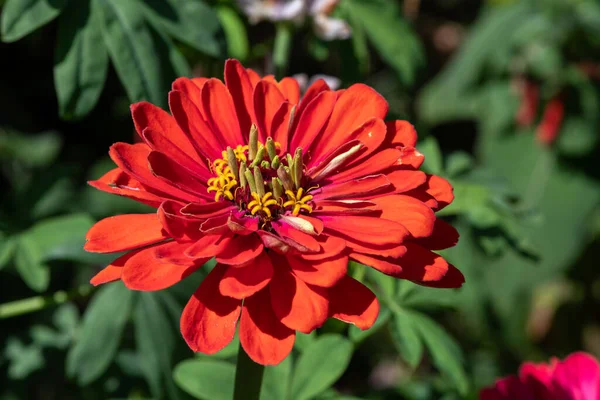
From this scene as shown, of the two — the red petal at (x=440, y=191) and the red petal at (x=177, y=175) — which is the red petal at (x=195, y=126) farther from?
the red petal at (x=440, y=191)

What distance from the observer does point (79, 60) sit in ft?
3.62

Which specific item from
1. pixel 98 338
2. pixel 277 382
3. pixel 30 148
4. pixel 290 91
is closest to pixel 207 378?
pixel 277 382

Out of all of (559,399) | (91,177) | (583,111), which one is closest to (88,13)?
Answer: (559,399)

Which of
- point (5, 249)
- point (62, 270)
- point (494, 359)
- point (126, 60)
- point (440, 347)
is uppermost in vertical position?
point (126, 60)

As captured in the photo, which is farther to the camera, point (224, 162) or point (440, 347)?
point (440, 347)

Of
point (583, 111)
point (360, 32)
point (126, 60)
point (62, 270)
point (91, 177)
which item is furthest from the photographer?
point (583, 111)

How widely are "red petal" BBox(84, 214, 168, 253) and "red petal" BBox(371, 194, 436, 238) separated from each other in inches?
9.9

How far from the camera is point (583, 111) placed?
7.76 feet

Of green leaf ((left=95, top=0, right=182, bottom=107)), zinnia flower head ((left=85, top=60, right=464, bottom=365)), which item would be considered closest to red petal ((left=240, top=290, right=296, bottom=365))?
zinnia flower head ((left=85, top=60, right=464, bottom=365))

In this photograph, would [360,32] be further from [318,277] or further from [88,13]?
[318,277]

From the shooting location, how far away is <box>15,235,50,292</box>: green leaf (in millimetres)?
1191

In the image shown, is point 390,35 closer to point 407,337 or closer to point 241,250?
point 407,337

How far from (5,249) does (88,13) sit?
1.44ft

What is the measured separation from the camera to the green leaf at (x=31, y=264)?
3.91 feet
